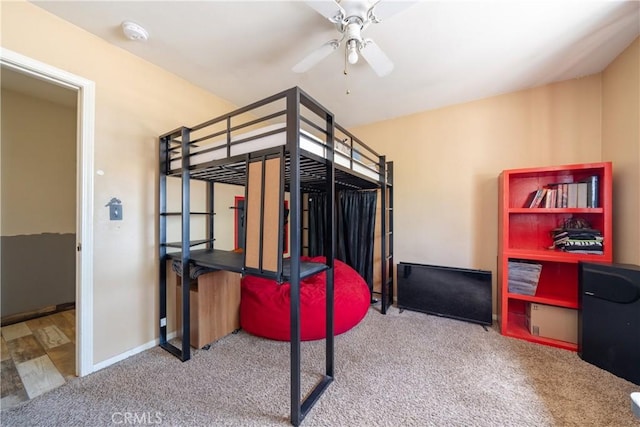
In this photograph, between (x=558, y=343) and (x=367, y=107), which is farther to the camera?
(x=367, y=107)

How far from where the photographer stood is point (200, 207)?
261cm

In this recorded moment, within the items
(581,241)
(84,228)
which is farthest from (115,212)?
(581,241)

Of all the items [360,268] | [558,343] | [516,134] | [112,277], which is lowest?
[558,343]

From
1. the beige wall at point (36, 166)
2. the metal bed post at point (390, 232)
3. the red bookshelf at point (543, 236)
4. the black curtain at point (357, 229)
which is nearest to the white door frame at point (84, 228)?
the beige wall at point (36, 166)

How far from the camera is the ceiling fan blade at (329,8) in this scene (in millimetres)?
1251

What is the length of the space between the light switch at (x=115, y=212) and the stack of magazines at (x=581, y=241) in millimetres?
3892

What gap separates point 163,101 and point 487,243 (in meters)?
3.74

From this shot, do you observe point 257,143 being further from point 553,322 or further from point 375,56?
point 553,322

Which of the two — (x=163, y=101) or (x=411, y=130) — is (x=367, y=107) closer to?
(x=411, y=130)

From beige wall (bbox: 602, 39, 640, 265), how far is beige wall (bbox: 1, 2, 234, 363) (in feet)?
12.8

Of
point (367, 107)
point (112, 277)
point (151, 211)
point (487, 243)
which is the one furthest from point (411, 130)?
point (112, 277)

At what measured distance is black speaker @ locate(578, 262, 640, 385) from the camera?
1.66 meters

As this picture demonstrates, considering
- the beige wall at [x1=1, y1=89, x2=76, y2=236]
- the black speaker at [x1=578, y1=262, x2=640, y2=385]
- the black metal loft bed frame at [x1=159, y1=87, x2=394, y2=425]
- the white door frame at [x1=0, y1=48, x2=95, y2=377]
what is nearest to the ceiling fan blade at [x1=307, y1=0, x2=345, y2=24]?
the black metal loft bed frame at [x1=159, y1=87, x2=394, y2=425]

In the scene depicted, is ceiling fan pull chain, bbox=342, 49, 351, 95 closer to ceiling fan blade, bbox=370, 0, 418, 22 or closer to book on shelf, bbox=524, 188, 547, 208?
ceiling fan blade, bbox=370, 0, 418, 22
